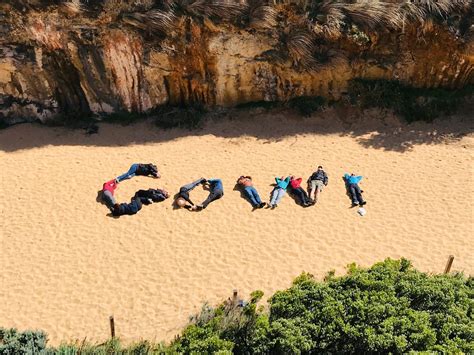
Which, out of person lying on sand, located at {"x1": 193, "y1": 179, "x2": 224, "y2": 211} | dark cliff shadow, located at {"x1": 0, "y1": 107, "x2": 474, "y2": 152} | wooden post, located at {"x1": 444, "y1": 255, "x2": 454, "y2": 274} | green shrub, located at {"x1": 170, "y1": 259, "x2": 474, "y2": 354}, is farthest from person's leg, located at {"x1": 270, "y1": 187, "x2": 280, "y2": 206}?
wooden post, located at {"x1": 444, "y1": 255, "x2": 454, "y2": 274}

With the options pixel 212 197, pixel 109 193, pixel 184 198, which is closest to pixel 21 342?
pixel 109 193

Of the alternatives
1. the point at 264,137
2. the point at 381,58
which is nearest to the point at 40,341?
the point at 264,137

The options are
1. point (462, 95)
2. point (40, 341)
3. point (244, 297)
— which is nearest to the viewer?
point (40, 341)

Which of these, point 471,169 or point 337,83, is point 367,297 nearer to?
point 471,169

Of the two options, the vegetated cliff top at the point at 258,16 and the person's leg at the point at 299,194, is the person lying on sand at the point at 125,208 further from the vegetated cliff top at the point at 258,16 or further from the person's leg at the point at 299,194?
the vegetated cliff top at the point at 258,16

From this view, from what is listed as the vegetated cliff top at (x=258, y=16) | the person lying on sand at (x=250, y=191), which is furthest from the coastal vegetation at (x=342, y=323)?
the vegetated cliff top at (x=258, y=16)
